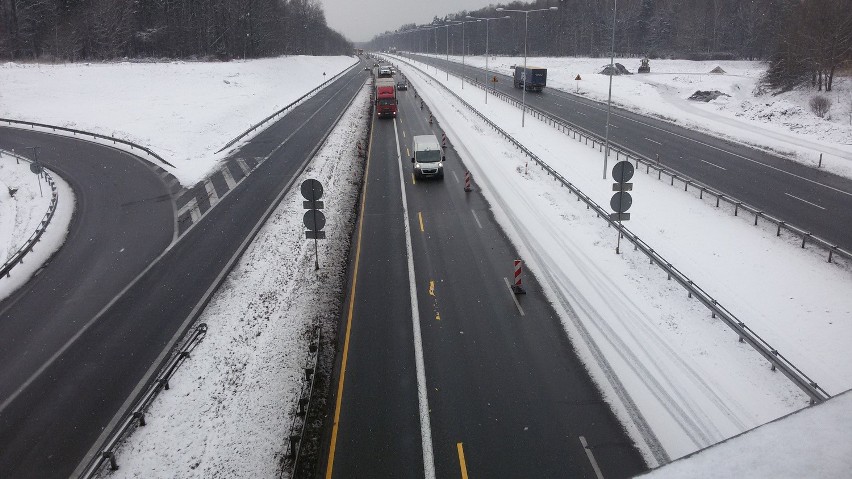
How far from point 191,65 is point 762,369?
79641 millimetres

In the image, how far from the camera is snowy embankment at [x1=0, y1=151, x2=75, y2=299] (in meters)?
20.4

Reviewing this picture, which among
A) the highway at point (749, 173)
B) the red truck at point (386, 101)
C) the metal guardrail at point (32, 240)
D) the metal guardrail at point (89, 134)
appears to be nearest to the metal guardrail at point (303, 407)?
the metal guardrail at point (32, 240)

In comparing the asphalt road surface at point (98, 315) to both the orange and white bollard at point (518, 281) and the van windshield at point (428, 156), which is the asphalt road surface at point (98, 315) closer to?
the van windshield at point (428, 156)

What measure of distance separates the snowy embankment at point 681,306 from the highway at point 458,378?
34.5 inches

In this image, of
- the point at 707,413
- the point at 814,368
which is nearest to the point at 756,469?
the point at 707,413

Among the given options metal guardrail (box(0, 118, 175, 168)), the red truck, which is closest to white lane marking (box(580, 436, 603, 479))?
metal guardrail (box(0, 118, 175, 168))

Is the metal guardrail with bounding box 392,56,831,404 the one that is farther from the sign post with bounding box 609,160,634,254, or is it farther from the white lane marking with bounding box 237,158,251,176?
the white lane marking with bounding box 237,158,251,176

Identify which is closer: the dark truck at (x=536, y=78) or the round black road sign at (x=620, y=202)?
the round black road sign at (x=620, y=202)

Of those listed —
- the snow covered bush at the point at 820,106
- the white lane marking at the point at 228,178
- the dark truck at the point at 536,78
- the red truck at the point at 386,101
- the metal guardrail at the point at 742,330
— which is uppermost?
the dark truck at the point at 536,78

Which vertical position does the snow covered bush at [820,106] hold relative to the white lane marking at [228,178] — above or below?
above

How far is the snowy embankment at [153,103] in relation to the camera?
42938mm

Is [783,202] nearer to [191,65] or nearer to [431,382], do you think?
[431,382]

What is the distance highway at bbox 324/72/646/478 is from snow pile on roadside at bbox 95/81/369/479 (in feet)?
3.87

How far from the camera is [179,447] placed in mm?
10930
